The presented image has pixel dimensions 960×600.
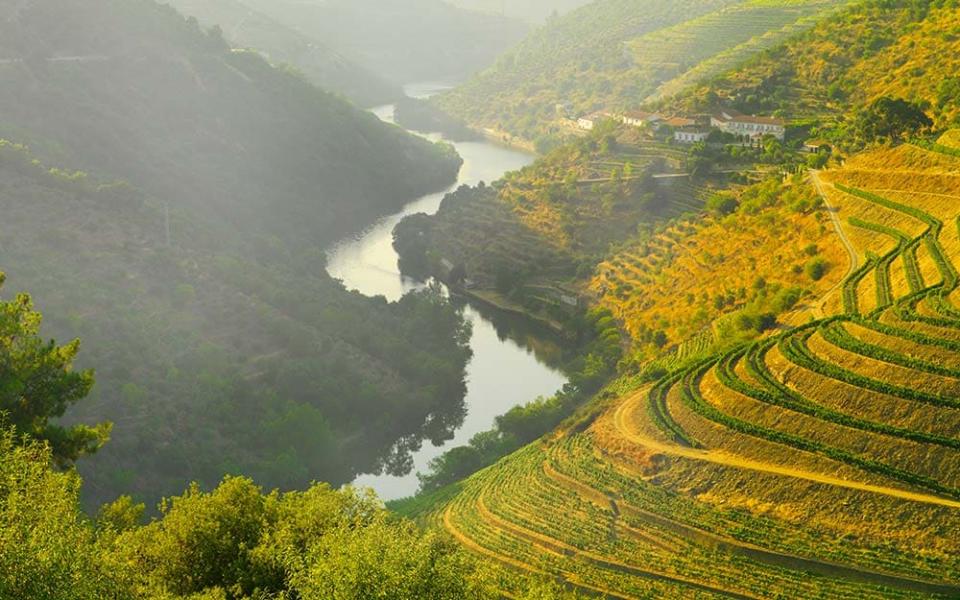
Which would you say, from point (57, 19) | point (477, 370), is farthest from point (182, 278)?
point (57, 19)

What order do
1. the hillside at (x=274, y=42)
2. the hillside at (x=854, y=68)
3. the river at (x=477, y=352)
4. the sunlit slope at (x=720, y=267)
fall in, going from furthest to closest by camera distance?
the hillside at (x=274, y=42) → the hillside at (x=854, y=68) → the river at (x=477, y=352) → the sunlit slope at (x=720, y=267)

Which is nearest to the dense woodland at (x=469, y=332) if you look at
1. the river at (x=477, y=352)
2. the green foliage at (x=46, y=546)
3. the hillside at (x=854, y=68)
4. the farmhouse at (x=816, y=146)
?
the green foliage at (x=46, y=546)

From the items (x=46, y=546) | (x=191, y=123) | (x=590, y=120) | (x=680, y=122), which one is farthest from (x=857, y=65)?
(x=46, y=546)

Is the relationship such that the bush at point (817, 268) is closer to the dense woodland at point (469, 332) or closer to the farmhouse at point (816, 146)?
the dense woodland at point (469, 332)

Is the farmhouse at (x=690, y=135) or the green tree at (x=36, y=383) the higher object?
the farmhouse at (x=690, y=135)

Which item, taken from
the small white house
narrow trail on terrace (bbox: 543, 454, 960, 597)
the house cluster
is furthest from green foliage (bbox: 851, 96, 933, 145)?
narrow trail on terrace (bbox: 543, 454, 960, 597)

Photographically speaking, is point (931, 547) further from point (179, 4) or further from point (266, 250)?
point (179, 4)

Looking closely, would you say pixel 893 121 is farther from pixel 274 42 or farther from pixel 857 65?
pixel 274 42
